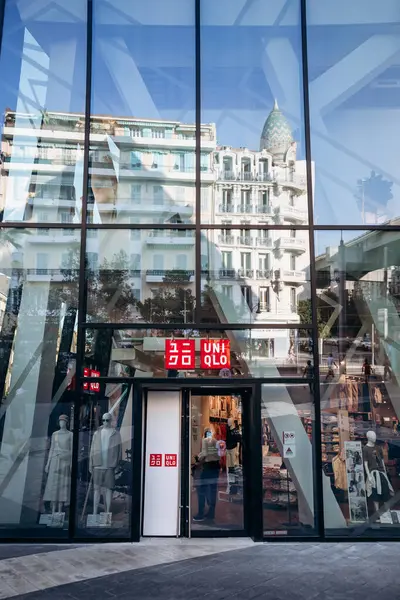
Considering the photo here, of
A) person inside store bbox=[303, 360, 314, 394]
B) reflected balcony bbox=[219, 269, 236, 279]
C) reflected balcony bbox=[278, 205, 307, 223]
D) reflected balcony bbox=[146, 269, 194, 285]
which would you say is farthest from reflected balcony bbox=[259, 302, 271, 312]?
reflected balcony bbox=[278, 205, 307, 223]

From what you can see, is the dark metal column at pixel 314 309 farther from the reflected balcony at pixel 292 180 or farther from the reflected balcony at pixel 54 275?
the reflected balcony at pixel 54 275

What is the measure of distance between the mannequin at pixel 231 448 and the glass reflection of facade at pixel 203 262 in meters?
0.04

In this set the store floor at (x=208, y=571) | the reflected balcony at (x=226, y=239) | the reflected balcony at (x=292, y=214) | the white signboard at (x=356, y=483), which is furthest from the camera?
the reflected balcony at (x=292, y=214)

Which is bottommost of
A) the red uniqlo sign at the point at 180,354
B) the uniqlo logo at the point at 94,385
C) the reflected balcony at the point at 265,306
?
the uniqlo logo at the point at 94,385

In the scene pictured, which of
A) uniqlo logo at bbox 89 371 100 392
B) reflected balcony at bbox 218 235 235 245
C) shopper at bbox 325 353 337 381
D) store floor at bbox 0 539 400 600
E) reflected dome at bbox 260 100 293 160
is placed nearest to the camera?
store floor at bbox 0 539 400 600

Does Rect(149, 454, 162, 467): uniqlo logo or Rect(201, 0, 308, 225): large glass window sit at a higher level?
Rect(201, 0, 308, 225): large glass window

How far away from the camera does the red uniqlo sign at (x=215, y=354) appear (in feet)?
25.7

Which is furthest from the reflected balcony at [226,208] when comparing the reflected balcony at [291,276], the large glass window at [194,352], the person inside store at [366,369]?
the person inside store at [366,369]

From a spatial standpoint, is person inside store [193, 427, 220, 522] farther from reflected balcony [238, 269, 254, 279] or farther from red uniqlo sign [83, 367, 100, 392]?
reflected balcony [238, 269, 254, 279]

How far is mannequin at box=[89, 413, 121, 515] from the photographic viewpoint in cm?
757

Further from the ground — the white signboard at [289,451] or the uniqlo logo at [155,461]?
the white signboard at [289,451]

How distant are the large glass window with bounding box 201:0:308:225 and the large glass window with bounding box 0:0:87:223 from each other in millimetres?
2241

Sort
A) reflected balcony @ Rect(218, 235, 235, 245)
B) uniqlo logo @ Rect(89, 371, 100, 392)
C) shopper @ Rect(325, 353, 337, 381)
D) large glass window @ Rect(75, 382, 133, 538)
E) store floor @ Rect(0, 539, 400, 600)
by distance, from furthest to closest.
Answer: reflected balcony @ Rect(218, 235, 235, 245) < shopper @ Rect(325, 353, 337, 381) < uniqlo logo @ Rect(89, 371, 100, 392) < large glass window @ Rect(75, 382, 133, 538) < store floor @ Rect(0, 539, 400, 600)

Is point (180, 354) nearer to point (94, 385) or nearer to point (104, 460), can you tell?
point (94, 385)
